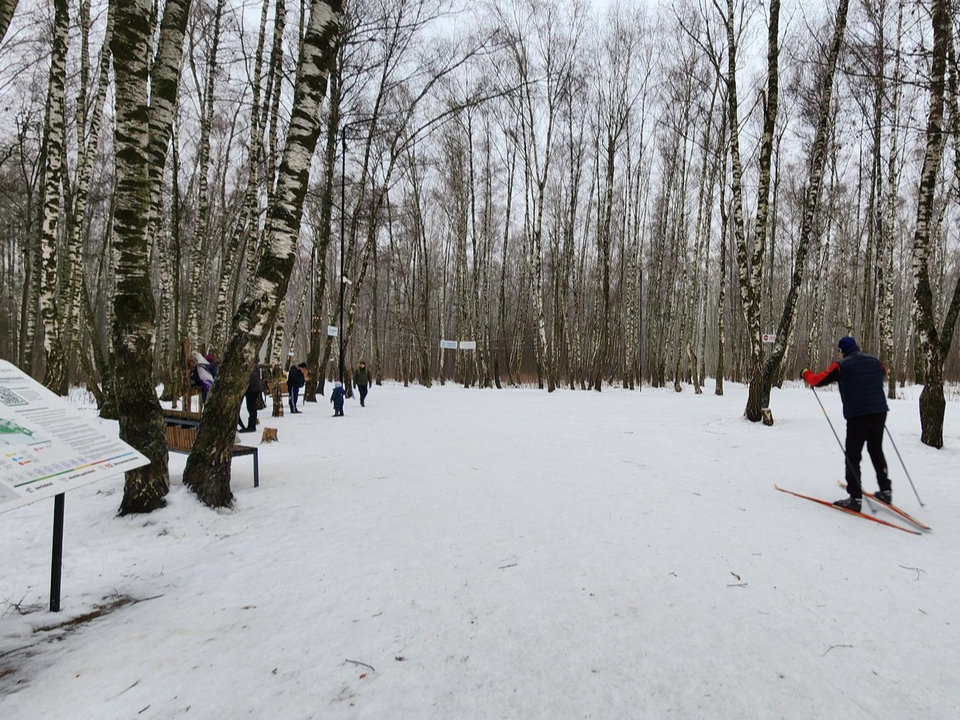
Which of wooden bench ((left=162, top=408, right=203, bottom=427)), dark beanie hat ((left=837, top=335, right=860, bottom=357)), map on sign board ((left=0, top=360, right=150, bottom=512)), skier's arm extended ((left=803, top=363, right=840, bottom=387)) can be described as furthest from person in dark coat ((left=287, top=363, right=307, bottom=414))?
dark beanie hat ((left=837, top=335, right=860, bottom=357))

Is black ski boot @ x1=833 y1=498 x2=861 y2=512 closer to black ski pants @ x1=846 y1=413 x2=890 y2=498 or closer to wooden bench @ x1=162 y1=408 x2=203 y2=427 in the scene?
black ski pants @ x1=846 y1=413 x2=890 y2=498

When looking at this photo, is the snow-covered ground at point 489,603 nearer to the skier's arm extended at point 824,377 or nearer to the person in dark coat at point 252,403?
the skier's arm extended at point 824,377

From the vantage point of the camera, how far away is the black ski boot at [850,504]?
4.72m

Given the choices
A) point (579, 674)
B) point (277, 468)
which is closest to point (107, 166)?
point (277, 468)

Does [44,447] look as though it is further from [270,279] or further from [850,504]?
[850,504]

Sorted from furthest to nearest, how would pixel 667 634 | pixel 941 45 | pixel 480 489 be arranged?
pixel 941 45 → pixel 480 489 → pixel 667 634

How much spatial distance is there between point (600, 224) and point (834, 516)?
21.9 m

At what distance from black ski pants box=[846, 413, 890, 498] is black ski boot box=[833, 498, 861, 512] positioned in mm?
53

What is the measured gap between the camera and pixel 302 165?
4887mm

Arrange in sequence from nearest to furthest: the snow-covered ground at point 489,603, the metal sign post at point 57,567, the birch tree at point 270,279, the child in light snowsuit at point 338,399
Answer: the snow-covered ground at point 489,603 → the metal sign post at point 57,567 → the birch tree at point 270,279 → the child in light snowsuit at point 338,399

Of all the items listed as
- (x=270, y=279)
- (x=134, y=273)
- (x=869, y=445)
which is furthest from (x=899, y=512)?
(x=134, y=273)

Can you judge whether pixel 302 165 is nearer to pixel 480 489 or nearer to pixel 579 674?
pixel 480 489

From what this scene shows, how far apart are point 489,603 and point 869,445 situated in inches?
175

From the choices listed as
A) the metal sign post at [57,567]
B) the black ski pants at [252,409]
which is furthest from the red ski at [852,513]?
the black ski pants at [252,409]
